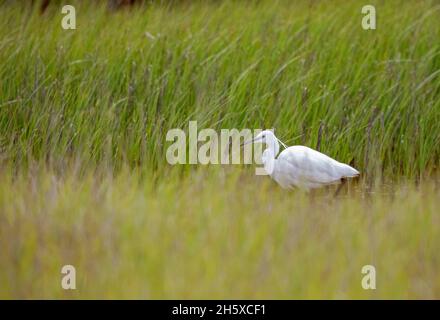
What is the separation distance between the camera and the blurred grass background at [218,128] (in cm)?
343

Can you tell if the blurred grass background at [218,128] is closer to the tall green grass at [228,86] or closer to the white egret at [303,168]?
the tall green grass at [228,86]

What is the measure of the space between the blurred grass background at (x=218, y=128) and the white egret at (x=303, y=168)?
0.44 ft

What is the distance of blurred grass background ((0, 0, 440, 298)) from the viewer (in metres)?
3.43

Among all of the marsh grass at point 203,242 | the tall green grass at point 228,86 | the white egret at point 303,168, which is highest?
the tall green grass at point 228,86

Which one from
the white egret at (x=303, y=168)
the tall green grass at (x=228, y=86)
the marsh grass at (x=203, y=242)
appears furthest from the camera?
the tall green grass at (x=228, y=86)

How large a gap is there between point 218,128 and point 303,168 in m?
0.81

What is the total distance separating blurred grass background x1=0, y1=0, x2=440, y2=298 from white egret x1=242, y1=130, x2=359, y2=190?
0.13 m

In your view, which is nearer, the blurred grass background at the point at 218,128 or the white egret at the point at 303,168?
the blurred grass background at the point at 218,128

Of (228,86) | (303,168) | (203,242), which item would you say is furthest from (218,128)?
(203,242)

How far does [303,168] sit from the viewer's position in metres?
4.60

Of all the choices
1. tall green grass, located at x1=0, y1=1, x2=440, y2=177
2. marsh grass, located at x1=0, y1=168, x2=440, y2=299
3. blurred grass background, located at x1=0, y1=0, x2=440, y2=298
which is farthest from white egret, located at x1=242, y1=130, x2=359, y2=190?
marsh grass, located at x1=0, y1=168, x2=440, y2=299

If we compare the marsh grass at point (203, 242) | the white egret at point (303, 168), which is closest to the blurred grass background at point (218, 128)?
the marsh grass at point (203, 242)

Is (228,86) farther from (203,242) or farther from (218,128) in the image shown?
(203,242)

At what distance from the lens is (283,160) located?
4676 millimetres
